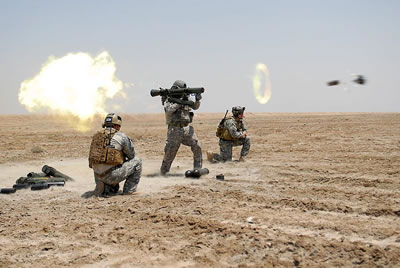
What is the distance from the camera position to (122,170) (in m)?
7.91

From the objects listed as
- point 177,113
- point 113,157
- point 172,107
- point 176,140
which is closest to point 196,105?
point 177,113

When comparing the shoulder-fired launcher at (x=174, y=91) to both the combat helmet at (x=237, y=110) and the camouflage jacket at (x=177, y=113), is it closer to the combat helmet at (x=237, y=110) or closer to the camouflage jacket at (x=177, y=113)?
the camouflage jacket at (x=177, y=113)

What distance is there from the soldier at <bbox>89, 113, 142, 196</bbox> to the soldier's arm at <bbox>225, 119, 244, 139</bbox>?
484 cm

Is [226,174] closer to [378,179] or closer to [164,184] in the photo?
[164,184]

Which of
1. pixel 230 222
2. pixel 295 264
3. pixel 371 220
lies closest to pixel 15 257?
pixel 230 222

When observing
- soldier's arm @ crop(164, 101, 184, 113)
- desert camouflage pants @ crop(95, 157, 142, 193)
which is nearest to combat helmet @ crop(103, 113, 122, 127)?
desert camouflage pants @ crop(95, 157, 142, 193)

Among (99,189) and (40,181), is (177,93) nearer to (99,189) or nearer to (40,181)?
(99,189)

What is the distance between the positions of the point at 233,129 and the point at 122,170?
5.38 m

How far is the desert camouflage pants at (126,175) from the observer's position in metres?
7.87

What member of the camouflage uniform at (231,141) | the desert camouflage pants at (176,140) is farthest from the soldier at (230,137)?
the desert camouflage pants at (176,140)

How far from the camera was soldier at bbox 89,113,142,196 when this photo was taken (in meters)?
7.76

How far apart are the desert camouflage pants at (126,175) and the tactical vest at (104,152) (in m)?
0.17

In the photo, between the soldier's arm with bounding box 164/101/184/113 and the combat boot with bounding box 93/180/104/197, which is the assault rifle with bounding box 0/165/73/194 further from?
the soldier's arm with bounding box 164/101/184/113

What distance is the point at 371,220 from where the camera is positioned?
5836 millimetres
